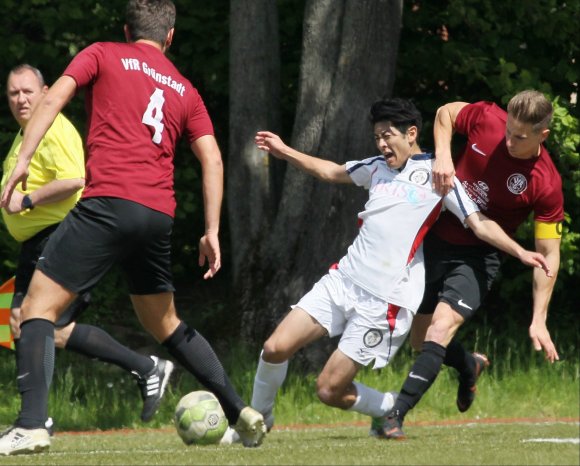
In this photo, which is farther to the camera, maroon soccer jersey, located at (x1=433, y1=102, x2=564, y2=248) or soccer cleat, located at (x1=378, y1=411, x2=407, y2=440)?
maroon soccer jersey, located at (x1=433, y1=102, x2=564, y2=248)

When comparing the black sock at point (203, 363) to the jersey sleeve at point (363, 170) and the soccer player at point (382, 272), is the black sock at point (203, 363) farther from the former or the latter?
the jersey sleeve at point (363, 170)

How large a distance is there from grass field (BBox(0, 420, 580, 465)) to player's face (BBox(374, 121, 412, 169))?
5.09 feet

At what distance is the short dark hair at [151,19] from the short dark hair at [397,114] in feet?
4.85

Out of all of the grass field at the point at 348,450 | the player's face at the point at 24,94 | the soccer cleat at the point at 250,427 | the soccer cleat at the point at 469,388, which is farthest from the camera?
the soccer cleat at the point at 469,388

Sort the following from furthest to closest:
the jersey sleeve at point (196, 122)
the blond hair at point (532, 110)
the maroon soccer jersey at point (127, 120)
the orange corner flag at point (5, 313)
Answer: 1. the orange corner flag at point (5, 313)
2. the blond hair at point (532, 110)
3. the jersey sleeve at point (196, 122)
4. the maroon soccer jersey at point (127, 120)

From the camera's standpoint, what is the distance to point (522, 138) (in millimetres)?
7840

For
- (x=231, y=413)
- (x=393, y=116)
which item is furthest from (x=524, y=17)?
(x=231, y=413)

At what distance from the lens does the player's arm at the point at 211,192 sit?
715 centimetres

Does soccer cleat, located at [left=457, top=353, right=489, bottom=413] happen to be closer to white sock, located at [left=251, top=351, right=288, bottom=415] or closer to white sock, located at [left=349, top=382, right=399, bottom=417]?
white sock, located at [left=349, top=382, right=399, bottom=417]

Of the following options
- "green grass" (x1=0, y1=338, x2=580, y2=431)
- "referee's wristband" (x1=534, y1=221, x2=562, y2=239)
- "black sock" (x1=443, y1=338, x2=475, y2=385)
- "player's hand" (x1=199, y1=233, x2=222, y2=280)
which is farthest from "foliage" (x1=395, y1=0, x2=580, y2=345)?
"player's hand" (x1=199, y1=233, x2=222, y2=280)

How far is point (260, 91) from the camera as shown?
41.7ft

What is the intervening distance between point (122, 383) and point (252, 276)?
4.82 ft

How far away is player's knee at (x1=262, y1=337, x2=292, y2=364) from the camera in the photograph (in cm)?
791

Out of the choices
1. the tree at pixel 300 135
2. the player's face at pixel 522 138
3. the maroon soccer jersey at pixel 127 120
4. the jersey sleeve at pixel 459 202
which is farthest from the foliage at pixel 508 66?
the maroon soccer jersey at pixel 127 120
